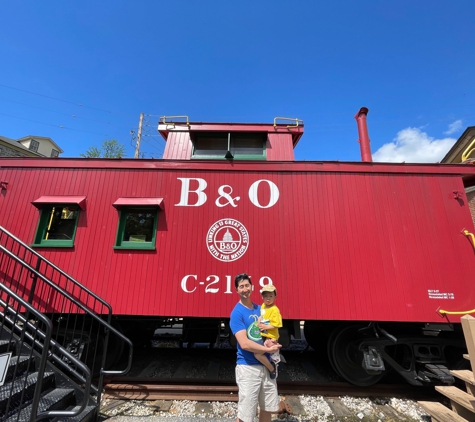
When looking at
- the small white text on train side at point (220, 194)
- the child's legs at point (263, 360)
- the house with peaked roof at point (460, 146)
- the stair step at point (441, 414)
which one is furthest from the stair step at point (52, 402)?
the house with peaked roof at point (460, 146)

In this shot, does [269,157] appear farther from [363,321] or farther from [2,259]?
[2,259]

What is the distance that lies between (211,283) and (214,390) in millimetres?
1632

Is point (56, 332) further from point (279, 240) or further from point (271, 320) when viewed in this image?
point (279, 240)

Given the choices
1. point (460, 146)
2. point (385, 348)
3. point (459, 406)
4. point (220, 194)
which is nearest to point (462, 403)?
point (459, 406)

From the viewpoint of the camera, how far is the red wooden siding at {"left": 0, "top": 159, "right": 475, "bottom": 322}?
400cm

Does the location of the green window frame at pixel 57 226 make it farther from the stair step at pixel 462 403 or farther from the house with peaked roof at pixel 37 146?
the house with peaked roof at pixel 37 146

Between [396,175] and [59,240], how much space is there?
6.31 meters

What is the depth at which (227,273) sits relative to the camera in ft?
13.5

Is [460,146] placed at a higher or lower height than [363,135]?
higher

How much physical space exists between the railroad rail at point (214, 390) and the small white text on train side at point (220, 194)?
2981mm

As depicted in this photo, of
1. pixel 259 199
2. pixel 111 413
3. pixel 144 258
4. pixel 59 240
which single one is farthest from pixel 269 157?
pixel 111 413

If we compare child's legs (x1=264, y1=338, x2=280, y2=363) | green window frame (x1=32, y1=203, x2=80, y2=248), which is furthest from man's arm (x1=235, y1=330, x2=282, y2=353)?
green window frame (x1=32, y1=203, x2=80, y2=248)

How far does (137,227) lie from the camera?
446 centimetres

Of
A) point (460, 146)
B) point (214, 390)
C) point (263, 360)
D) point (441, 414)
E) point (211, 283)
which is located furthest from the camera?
point (460, 146)
